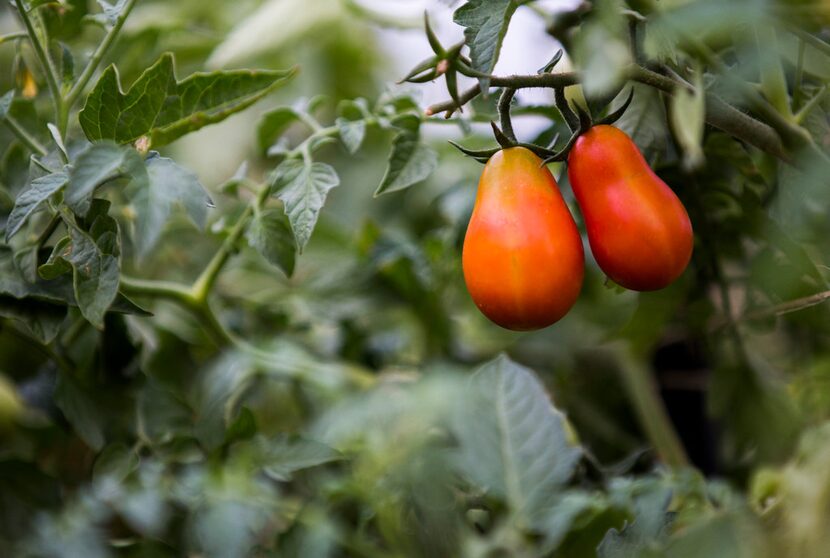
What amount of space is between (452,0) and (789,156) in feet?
0.65

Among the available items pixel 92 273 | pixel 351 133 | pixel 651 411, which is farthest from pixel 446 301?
pixel 92 273

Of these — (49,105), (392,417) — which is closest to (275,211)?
(392,417)

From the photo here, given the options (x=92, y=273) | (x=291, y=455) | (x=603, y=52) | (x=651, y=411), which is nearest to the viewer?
(x=603, y=52)

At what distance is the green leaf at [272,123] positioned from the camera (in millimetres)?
580

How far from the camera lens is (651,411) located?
761mm

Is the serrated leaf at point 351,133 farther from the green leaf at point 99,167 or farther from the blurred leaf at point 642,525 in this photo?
the blurred leaf at point 642,525

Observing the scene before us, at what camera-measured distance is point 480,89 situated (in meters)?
0.37

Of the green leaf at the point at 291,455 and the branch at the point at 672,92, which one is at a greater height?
the branch at the point at 672,92

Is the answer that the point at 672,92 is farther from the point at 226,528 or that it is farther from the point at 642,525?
the point at 226,528

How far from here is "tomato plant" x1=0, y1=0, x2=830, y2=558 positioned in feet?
1.19

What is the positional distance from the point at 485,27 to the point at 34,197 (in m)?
0.22

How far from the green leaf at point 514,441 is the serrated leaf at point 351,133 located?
15 centimetres

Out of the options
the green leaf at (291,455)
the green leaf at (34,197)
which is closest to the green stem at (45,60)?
the green leaf at (34,197)

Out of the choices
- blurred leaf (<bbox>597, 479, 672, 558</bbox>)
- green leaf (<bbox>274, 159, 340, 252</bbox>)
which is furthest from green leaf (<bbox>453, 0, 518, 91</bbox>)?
blurred leaf (<bbox>597, 479, 672, 558</bbox>)
